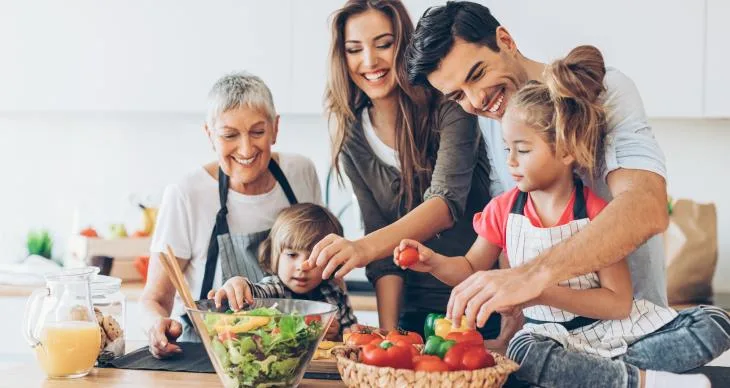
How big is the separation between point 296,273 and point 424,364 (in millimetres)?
792

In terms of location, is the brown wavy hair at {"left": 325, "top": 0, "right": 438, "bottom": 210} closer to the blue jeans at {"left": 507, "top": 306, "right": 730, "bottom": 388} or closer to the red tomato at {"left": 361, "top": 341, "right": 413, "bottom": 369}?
the blue jeans at {"left": 507, "top": 306, "right": 730, "bottom": 388}

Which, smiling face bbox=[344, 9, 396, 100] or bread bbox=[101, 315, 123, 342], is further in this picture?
smiling face bbox=[344, 9, 396, 100]

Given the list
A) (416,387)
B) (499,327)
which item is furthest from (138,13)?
(416,387)

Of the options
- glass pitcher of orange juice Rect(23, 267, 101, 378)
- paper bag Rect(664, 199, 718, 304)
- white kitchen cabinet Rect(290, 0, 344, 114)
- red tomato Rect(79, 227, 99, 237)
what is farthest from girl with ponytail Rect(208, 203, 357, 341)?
red tomato Rect(79, 227, 99, 237)

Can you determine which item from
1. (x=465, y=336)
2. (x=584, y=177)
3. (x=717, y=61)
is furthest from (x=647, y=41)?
(x=465, y=336)

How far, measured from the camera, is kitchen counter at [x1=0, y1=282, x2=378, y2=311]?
3387 millimetres

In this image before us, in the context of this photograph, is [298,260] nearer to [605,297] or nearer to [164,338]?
[164,338]

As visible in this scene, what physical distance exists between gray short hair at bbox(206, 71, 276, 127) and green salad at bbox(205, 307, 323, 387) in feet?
2.58

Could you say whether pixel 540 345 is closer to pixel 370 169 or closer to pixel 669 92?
pixel 370 169

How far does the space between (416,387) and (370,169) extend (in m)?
1.02

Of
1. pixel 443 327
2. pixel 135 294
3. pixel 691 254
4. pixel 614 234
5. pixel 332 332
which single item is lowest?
pixel 135 294

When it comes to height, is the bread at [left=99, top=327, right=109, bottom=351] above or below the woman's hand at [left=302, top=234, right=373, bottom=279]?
below

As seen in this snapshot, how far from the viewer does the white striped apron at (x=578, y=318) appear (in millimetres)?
1790

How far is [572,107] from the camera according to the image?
187 centimetres
